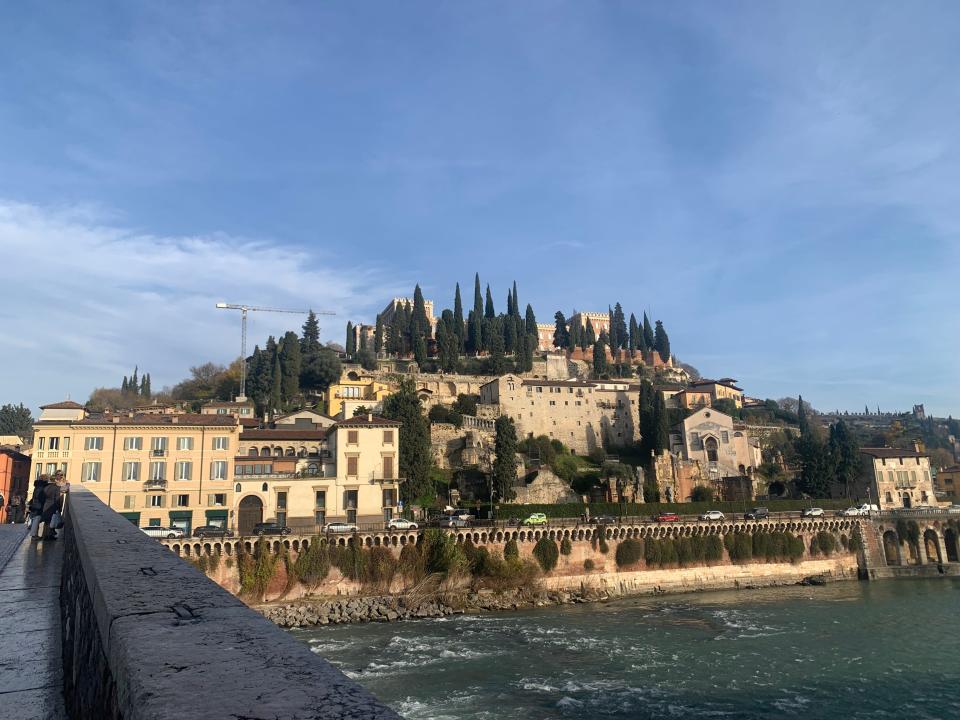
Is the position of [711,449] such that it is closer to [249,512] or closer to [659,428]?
[659,428]

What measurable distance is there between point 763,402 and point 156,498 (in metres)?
106

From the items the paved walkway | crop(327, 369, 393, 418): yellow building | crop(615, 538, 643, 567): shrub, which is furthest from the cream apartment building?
the paved walkway

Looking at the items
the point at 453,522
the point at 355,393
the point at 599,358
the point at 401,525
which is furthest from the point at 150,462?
the point at 599,358

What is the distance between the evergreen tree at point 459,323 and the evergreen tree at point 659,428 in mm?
36422

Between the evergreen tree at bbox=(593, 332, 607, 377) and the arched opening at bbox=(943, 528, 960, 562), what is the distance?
56.1 meters

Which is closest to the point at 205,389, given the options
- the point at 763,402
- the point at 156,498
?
the point at 156,498

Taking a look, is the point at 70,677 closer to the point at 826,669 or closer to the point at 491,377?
the point at 826,669

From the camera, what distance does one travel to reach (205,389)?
326 ft

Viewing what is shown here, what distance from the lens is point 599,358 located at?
113 meters

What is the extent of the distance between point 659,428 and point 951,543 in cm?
3036

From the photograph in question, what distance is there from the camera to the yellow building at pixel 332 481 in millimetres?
47938

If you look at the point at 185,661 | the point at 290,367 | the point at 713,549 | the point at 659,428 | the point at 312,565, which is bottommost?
the point at 713,549

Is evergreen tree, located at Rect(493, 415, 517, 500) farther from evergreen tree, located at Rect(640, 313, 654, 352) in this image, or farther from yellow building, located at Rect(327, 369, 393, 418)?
evergreen tree, located at Rect(640, 313, 654, 352)

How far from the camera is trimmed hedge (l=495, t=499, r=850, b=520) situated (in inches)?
2046
